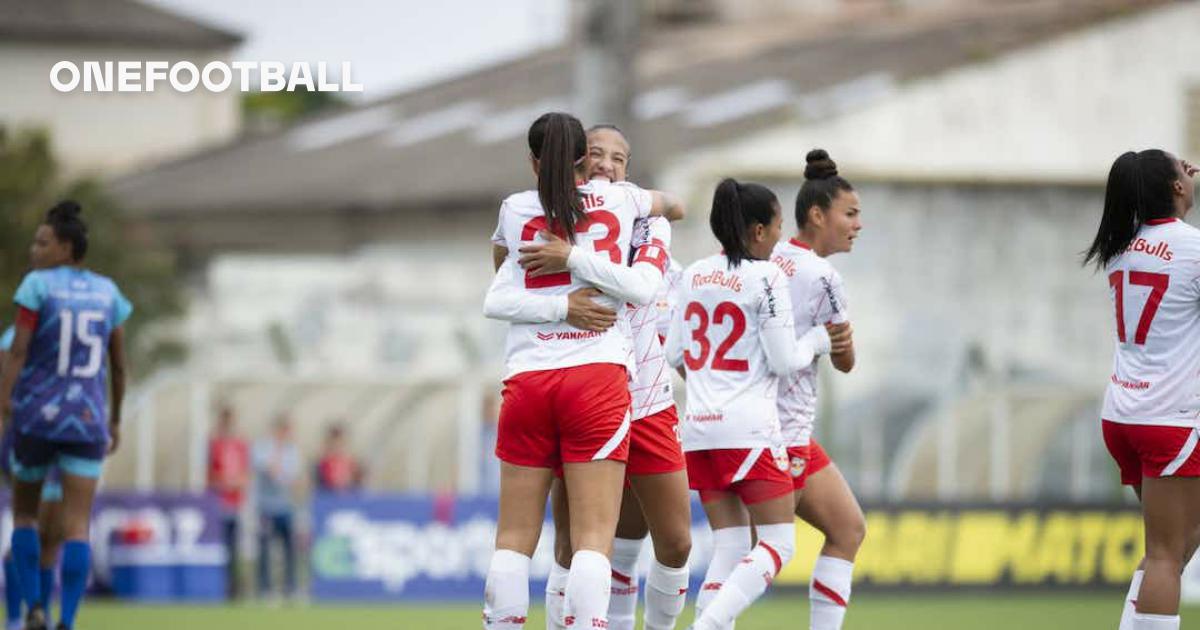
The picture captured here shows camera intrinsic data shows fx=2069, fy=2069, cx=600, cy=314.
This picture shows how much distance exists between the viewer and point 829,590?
10.1 metres

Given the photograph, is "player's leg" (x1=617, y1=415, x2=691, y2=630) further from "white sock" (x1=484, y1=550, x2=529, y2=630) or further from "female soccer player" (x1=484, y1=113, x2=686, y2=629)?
"white sock" (x1=484, y1=550, x2=529, y2=630)

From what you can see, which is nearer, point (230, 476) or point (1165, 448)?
point (1165, 448)

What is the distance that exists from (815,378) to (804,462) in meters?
0.44

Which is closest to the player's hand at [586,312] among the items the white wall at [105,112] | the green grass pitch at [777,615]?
the green grass pitch at [777,615]

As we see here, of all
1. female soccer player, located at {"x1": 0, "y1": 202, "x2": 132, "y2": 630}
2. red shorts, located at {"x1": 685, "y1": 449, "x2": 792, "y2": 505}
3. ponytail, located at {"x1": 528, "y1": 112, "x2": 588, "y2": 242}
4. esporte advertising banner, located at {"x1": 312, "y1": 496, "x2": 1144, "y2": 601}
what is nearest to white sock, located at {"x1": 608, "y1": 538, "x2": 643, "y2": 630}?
red shorts, located at {"x1": 685, "y1": 449, "x2": 792, "y2": 505}

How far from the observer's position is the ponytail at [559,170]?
27.9 feet

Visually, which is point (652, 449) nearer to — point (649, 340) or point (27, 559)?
point (649, 340)

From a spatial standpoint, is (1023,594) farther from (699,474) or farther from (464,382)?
(699,474)

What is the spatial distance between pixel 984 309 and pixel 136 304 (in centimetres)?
1449

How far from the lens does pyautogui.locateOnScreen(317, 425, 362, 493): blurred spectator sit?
21500 mm

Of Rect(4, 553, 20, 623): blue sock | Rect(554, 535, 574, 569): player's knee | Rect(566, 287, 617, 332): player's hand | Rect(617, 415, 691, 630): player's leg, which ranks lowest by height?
Rect(4, 553, 20, 623): blue sock

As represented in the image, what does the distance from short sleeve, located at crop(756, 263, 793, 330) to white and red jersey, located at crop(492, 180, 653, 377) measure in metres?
1.17

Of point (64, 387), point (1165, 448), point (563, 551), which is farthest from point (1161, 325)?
point (64, 387)

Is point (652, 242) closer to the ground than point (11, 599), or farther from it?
farther from it
